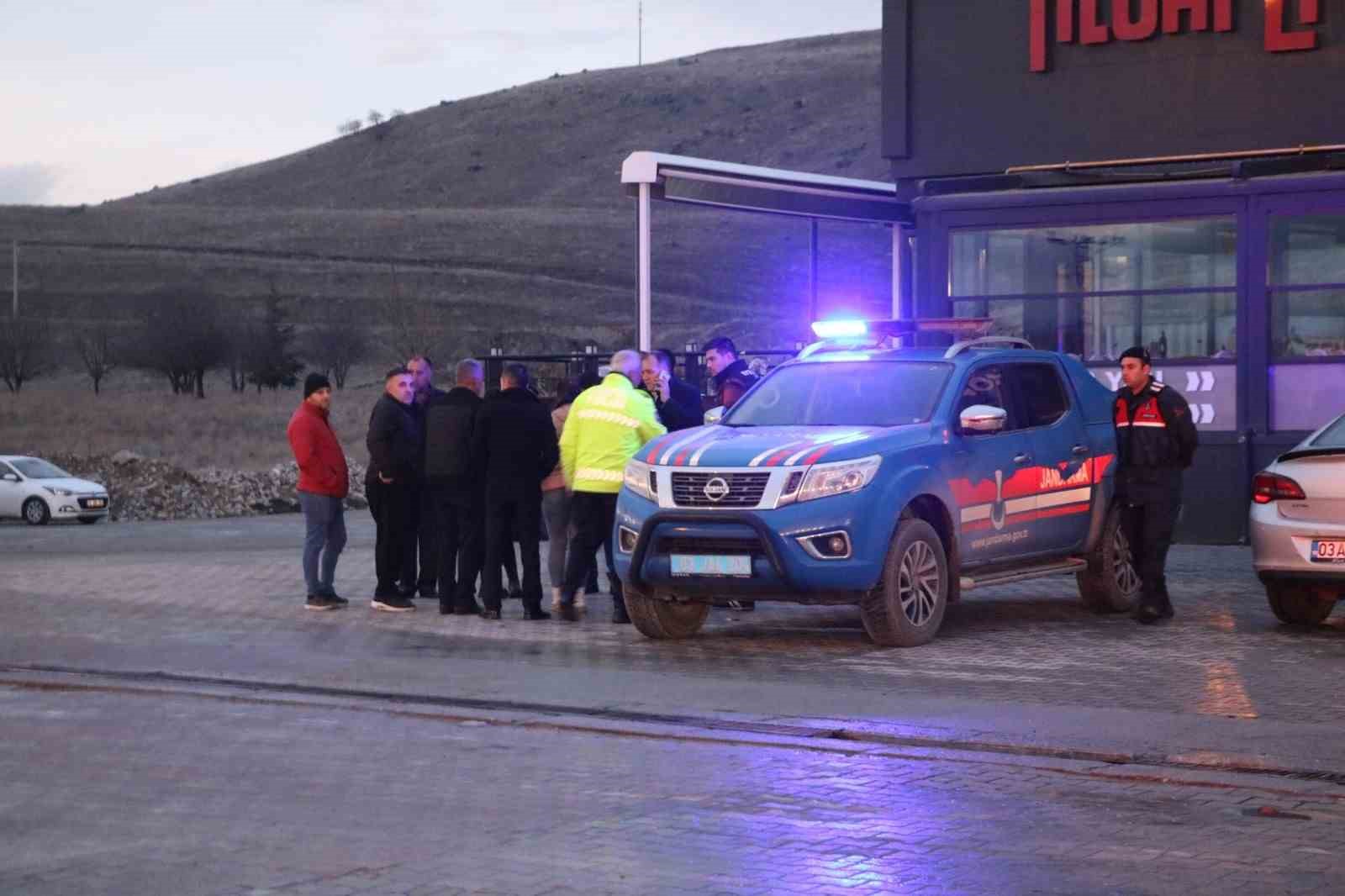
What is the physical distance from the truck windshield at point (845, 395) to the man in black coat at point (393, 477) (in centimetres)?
267

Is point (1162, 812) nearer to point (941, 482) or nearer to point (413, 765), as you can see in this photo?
point (413, 765)

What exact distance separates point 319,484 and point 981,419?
5087 mm

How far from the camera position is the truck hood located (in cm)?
1293

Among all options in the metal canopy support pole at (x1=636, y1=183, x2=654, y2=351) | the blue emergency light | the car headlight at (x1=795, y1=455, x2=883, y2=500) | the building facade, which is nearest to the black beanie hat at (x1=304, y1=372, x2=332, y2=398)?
the blue emergency light

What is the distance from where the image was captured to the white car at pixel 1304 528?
43.6ft

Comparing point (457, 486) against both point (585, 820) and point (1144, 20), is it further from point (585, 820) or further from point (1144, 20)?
point (1144, 20)

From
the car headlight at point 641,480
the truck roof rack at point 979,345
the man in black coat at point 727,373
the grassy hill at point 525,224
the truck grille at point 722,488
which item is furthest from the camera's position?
the grassy hill at point 525,224

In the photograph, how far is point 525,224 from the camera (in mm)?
101250

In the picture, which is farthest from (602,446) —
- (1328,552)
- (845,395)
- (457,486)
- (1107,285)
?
(1107,285)

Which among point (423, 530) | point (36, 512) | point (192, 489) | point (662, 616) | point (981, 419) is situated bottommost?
point (36, 512)

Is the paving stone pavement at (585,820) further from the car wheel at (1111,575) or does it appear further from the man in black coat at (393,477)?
the car wheel at (1111,575)

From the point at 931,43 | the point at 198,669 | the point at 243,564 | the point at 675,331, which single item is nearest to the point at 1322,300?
the point at 931,43

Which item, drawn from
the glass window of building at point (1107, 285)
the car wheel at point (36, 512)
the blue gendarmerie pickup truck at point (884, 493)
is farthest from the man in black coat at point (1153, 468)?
the car wheel at point (36, 512)

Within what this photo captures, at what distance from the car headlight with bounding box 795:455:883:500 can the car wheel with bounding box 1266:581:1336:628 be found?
3.05 m
